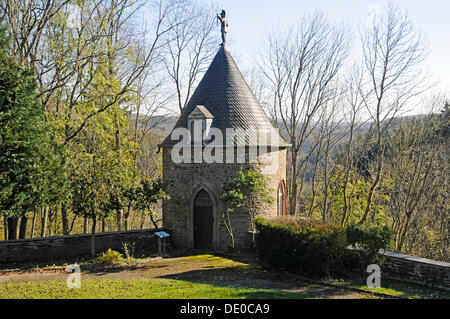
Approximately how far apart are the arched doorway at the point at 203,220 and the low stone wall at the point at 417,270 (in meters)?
7.77

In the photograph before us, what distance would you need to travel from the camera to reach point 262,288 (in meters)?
10.5

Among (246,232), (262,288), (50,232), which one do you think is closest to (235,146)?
(246,232)

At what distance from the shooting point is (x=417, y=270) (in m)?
10.6

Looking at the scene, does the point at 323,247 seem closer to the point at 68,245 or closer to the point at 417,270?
the point at 417,270

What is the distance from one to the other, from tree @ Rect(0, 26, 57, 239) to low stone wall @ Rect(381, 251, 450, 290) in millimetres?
12396

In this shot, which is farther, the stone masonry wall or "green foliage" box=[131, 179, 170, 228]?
the stone masonry wall

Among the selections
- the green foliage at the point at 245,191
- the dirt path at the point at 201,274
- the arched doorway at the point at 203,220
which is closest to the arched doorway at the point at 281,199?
the green foliage at the point at 245,191

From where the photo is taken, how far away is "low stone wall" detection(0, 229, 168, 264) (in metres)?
14.1

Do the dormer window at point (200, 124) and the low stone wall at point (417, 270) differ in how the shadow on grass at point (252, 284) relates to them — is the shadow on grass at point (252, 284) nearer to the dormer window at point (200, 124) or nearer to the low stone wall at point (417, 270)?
the low stone wall at point (417, 270)

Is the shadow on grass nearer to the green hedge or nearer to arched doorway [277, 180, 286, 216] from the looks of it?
the green hedge

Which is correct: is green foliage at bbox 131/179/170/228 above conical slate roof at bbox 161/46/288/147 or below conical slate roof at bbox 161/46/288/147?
below

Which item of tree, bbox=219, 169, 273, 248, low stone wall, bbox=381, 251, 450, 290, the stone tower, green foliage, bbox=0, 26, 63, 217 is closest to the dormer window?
the stone tower

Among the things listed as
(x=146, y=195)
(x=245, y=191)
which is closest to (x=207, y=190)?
(x=245, y=191)
